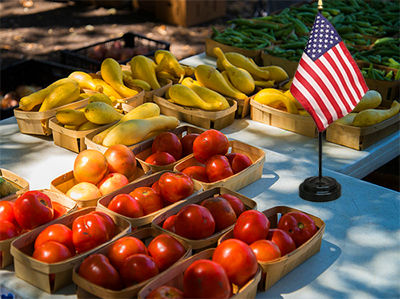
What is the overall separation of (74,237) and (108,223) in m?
0.17

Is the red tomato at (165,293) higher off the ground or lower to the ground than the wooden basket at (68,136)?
lower

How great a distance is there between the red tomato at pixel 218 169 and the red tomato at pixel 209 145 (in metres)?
0.10

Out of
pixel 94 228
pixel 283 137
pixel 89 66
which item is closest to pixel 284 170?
pixel 283 137

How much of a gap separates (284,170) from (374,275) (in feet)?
3.62

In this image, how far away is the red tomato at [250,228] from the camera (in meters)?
2.54

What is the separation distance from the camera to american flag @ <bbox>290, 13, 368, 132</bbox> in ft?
10.2

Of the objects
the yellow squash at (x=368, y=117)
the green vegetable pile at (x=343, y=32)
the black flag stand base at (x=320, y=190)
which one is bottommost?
the black flag stand base at (x=320, y=190)

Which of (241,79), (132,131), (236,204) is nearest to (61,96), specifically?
(132,131)

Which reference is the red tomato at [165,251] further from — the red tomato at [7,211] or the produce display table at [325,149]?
the produce display table at [325,149]

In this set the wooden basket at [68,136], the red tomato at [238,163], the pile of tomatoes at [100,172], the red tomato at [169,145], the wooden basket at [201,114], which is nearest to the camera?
the pile of tomatoes at [100,172]

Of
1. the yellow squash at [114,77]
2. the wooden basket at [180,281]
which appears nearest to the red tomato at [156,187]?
the wooden basket at [180,281]

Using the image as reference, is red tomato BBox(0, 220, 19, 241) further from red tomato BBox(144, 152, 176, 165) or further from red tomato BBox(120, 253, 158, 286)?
red tomato BBox(144, 152, 176, 165)

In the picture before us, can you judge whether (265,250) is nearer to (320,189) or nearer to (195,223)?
(195,223)

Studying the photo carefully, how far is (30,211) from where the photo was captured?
2.59 metres
